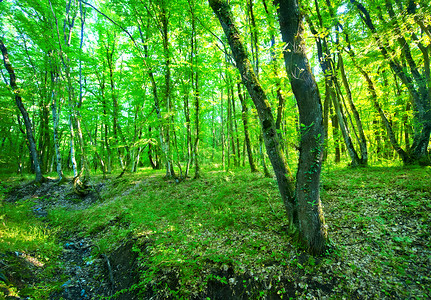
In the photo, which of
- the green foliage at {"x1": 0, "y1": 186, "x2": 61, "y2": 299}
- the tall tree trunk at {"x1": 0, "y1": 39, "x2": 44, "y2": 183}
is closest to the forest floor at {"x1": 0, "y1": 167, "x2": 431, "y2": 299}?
the green foliage at {"x1": 0, "y1": 186, "x2": 61, "y2": 299}

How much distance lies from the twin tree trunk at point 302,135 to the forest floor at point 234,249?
1.71 feet

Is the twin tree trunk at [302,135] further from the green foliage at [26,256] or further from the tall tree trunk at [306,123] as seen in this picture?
the green foliage at [26,256]

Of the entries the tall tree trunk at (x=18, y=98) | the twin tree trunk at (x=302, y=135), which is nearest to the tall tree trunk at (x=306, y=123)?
the twin tree trunk at (x=302, y=135)

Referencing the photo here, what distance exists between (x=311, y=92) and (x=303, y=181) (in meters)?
1.69

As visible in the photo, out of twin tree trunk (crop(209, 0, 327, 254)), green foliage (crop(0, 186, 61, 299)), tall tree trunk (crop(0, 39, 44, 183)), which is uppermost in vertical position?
tall tree trunk (crop(0, 39, 44, 183))

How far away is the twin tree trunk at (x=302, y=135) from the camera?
11.0 feet

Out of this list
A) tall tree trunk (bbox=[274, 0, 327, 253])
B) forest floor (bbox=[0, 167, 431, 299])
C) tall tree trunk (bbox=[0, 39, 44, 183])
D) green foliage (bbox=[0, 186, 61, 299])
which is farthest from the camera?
tall tree trunk (bbox=[0, 39, 44, 183])

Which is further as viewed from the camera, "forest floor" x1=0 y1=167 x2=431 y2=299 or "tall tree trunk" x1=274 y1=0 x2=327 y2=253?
"tall tree trunk" x1=274 y1=0 x2=327 y2=253

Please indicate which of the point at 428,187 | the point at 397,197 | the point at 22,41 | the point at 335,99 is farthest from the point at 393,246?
the point at 22,41

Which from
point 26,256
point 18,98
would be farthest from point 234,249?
point 18,98

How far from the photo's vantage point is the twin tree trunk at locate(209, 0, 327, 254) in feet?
11.0

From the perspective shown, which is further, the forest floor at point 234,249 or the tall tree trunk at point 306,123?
the tall tree trunk at point 306,123

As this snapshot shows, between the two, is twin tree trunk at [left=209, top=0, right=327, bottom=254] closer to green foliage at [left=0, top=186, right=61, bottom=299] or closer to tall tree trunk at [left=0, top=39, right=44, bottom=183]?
green foliage at [left=0, top=186, right=61, bottom=299]

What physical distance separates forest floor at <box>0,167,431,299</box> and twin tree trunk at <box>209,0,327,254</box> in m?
0.52
